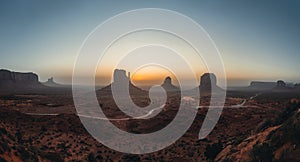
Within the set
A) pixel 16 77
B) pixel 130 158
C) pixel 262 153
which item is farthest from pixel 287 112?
pixel 16 77

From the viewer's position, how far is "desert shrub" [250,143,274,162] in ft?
53.3

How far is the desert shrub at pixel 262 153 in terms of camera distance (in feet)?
53.3

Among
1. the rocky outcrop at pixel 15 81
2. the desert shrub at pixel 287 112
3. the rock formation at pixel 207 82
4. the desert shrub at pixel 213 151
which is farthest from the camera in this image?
the rock formation at pixel 207 82

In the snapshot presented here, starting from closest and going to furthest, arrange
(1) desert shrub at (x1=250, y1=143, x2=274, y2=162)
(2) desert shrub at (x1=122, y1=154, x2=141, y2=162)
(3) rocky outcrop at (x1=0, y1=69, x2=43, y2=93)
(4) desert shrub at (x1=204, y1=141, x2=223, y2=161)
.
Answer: (1) desert shrub at (x1=250, y1=143, x2=274, y2=162)
(4) desert shrub at (x1=204, y1=141, x2=223, y2=161)
(2) desert shrub at (x1=122, y1=154, x2=141, y2=162)
(3) rocky outcrop at (x1=0, y1=69, x2=43, y2=93)

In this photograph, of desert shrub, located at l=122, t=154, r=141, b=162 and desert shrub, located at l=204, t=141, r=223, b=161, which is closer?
desert shrub, located at l=204, t=141, r=223, b=161

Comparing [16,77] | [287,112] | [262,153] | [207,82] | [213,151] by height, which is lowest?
[213,151]

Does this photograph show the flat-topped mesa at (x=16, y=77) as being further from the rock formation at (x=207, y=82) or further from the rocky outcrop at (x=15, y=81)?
the rock formation at (x=207, y=82)

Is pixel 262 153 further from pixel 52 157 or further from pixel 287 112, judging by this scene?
pixel 52 157

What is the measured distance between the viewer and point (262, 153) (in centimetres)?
1664

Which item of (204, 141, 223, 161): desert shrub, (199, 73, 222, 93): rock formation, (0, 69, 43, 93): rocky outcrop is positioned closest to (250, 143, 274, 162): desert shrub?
(204, 141, 223, 161): desert shrub

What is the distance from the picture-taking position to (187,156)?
95.6 ft

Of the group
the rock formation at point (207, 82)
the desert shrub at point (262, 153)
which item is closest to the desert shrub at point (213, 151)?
the desert shrub at point (262, 153)

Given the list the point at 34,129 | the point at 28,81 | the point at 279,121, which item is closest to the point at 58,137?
the point at 34,129

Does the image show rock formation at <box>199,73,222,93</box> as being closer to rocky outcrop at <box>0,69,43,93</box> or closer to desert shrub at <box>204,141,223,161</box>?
rocky outcrop at <box>0,69,43,93</box>
